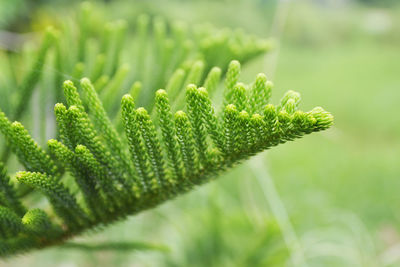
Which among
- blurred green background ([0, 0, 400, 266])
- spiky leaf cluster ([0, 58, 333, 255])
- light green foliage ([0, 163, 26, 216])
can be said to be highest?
blurred green background ([0, 0, 400, 266])

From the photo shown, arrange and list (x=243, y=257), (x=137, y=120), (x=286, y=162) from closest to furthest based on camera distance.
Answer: (x=137, y=120), (x=243, y=257), (x=286, y=162)

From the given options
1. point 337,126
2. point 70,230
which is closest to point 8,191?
point 70,230

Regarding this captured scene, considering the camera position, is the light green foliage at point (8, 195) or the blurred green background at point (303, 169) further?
the blurred green background at point (303, 169)

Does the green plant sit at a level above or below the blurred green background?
below

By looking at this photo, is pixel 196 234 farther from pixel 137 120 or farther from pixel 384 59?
pixel 384 59

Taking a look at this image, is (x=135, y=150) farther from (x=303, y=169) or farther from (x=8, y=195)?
(x=303, y=169)

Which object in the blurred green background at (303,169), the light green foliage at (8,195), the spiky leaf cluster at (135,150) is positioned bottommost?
the light green foliage at (8,195)
